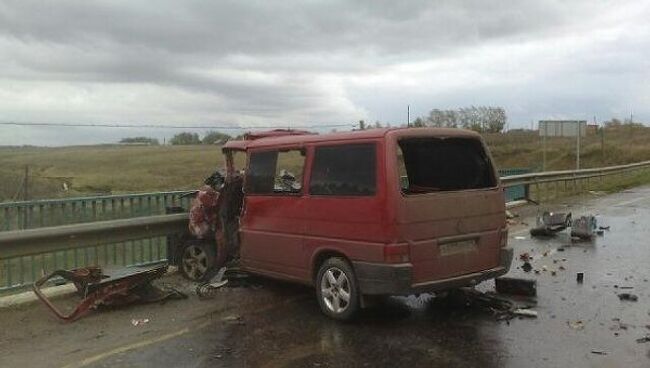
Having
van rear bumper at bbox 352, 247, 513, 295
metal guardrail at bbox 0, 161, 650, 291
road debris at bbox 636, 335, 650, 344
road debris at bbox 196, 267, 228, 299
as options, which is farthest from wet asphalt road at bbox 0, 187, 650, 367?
metal guardrail at bbox 0, 161, 650, 291

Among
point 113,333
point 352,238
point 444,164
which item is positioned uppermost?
point 444,164

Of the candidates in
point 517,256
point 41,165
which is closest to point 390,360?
point 517,256

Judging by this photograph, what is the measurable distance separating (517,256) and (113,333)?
620 cm

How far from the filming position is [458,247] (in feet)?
21.5

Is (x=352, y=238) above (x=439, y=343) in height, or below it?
above

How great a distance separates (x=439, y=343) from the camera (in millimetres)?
5809

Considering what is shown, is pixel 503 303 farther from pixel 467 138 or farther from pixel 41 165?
pixel 41 165

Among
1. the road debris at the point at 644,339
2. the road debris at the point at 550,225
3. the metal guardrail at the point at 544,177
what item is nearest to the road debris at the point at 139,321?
the road debris at the point at 644,339

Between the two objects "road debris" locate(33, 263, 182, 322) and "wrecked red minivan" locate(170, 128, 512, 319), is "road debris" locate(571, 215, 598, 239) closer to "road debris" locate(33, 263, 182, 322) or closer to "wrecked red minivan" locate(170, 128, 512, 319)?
"wrecked red minivan" locate(170, 128, 512, 319)

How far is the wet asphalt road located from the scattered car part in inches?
8.6

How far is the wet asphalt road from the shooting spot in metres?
5.41

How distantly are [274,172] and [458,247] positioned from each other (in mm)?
2192

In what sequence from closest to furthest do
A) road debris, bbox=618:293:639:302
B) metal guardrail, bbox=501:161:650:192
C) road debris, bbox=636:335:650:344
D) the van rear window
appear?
road debris, bbox=636:335:650:344
the van rear window
road debris, bbox=618:293:639:302
metal guardrail, bbox=501:161:650:192

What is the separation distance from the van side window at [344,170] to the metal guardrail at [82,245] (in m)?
2.65
